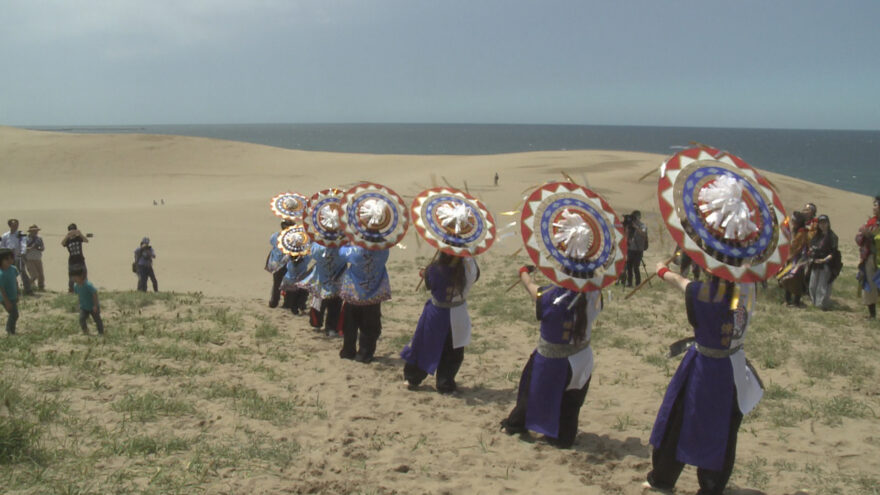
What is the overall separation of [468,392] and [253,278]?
414 inches

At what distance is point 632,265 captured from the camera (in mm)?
13344

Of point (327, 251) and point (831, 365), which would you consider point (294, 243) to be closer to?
point (327, 251)

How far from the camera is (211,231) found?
2194 cm

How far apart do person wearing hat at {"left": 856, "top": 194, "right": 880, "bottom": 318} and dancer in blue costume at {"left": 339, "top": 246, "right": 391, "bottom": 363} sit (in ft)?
25.2

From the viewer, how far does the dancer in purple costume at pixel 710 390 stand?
4.73m

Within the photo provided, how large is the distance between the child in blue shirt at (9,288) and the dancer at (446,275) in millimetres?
5133

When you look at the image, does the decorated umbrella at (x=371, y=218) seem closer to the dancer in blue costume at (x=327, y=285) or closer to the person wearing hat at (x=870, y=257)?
the dancer in blue costume at (x=327, y=285)

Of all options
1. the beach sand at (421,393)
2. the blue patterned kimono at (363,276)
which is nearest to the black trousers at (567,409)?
the beach sand at (421,393)

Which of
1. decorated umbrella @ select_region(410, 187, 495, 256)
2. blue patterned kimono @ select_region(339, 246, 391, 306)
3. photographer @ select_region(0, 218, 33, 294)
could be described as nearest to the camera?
decorated umbrella @ select_region(410, 187, 495, 256)

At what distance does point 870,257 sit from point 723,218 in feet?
26.0

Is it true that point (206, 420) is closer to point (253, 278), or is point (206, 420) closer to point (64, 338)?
point (64, 338)

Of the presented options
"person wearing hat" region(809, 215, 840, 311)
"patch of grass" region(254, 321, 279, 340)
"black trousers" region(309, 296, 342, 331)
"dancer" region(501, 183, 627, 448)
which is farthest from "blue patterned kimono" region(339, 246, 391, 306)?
"person wearing hat" region(809, 215, 840, 311)

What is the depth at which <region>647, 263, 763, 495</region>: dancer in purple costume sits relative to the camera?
4.73 metres

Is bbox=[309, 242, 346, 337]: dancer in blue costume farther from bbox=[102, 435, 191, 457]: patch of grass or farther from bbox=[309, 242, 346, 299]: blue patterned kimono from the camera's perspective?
bbox=[102, 435, 191, 457]: patch of grass
